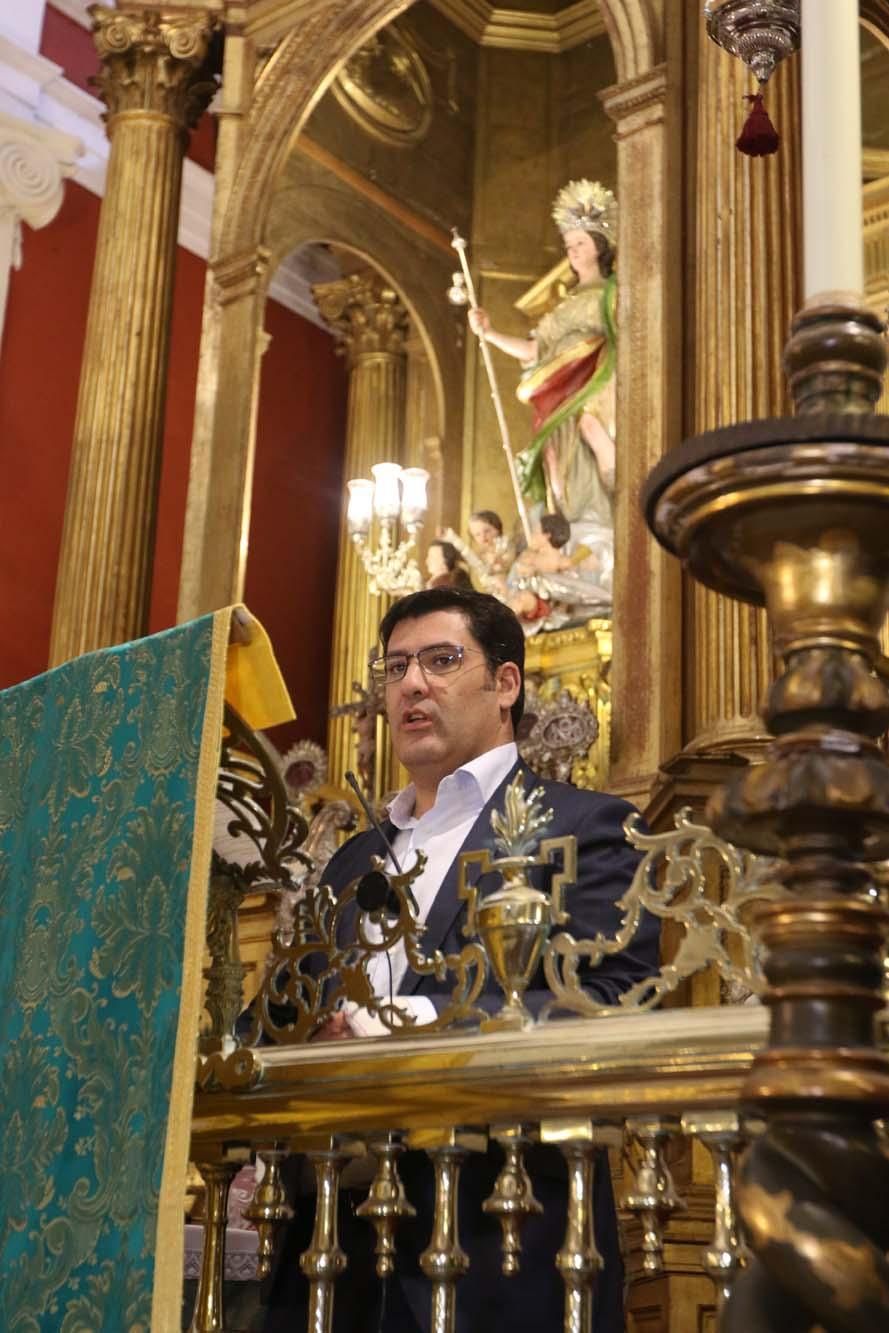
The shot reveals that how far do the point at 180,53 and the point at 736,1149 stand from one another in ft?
15.5

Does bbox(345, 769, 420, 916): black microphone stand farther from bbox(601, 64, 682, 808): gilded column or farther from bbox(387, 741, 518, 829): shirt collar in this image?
bbox(601, 64, 682, 808): gilded column

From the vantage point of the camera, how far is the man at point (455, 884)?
5.77ft

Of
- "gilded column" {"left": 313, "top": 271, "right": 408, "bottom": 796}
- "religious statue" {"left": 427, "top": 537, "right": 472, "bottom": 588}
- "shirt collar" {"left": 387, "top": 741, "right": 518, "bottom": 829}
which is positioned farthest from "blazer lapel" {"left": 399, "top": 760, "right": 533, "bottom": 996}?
"gilded column" {"left": 313, "top": 271, "right": 408, "bottom": 796}

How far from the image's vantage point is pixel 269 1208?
1.77 metres

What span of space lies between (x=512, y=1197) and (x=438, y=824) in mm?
707

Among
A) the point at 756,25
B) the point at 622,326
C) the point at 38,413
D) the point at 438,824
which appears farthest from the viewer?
the point at 38,413

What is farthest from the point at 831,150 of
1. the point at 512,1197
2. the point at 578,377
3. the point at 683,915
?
the point at 578,377

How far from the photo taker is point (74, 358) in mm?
6742

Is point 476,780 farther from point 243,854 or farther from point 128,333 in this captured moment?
point 128,333

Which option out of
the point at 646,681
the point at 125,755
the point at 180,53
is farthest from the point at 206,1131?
the point at 180,53

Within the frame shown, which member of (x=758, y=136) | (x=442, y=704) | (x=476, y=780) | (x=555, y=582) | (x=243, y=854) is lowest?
(x=243, y=854)

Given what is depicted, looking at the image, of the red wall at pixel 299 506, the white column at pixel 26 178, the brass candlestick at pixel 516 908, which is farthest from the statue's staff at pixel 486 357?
the brass candlestick at pixel 516 908

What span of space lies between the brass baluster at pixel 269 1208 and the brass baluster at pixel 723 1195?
482 mm

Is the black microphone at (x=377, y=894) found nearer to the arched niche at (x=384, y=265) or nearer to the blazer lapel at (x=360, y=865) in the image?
A: the blazer lapel at (x=360, y=865)
